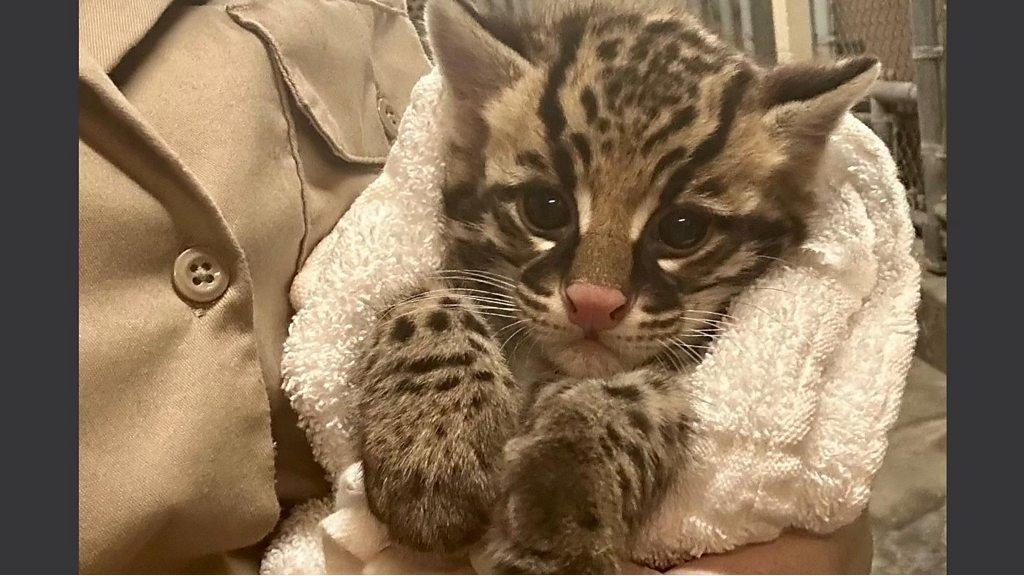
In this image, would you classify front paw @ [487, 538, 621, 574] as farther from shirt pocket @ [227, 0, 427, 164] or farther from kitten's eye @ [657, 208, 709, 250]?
shirt pocket @ [227, 0, 427, 164]

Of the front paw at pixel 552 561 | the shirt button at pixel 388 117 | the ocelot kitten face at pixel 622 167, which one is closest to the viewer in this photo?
the front paw at pixel 552 561

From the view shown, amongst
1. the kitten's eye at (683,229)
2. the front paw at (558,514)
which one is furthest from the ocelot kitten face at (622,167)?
the front paw at (558,514)

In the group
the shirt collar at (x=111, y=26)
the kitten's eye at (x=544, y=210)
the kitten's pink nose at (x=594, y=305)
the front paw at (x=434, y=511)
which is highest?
the shirt collar at (x=111, y=26)

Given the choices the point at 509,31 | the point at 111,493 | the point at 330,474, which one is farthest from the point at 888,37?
the point at 111,493

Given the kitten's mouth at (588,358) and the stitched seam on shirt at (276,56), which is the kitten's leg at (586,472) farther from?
the stitched seam on shirt at (276,56)

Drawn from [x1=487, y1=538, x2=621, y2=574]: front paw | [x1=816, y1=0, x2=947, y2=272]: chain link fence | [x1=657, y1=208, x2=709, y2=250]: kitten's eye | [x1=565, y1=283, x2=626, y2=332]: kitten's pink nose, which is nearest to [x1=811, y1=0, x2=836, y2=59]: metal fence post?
[x1=816, y1=0, x2=947, y2=272]: chain link fence

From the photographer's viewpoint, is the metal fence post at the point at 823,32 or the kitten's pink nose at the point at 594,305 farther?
the metal fence post at the point at 823,32
